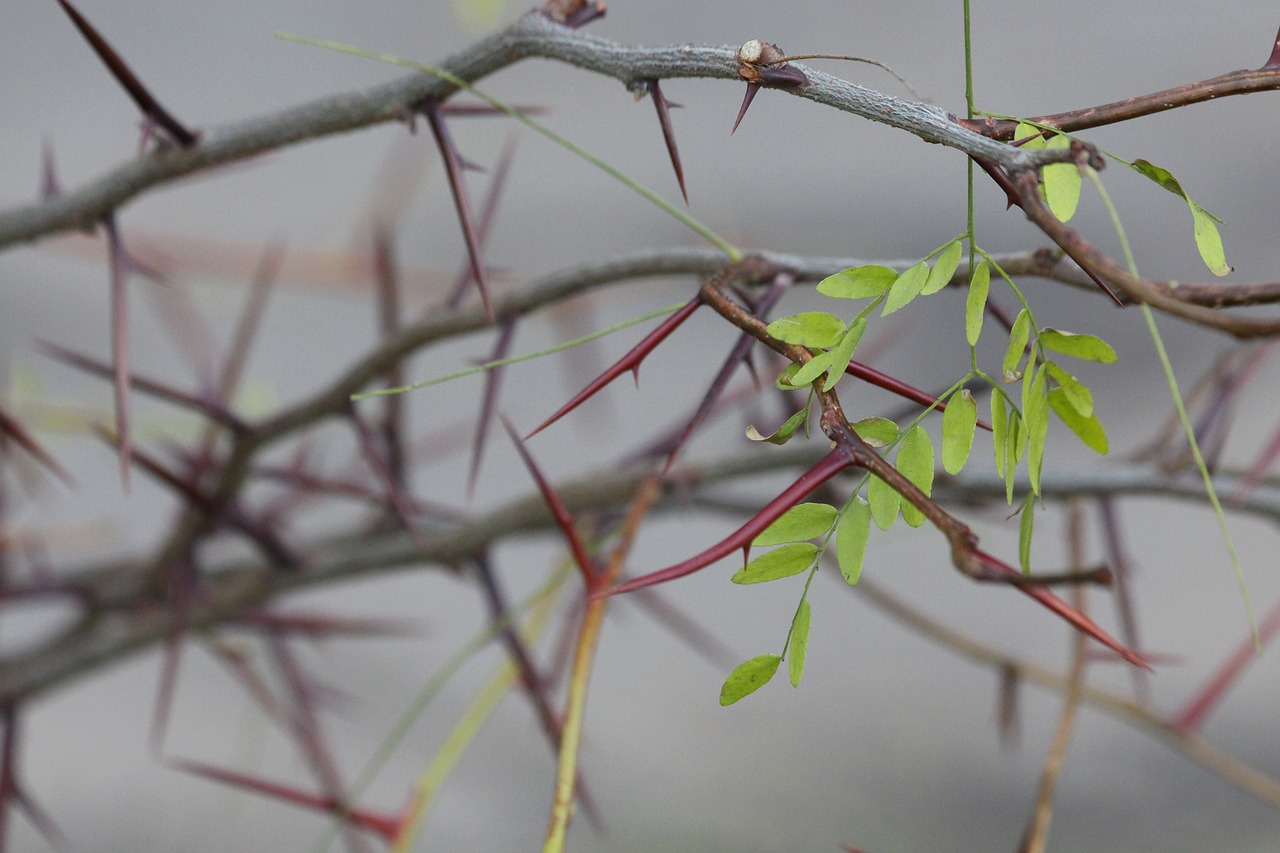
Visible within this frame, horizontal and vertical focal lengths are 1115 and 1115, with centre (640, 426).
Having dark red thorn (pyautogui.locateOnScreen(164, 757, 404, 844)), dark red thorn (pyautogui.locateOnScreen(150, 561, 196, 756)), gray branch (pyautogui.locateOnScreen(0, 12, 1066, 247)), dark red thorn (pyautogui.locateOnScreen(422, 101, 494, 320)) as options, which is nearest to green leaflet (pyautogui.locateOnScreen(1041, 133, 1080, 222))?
gray branch (pyautogui.locateOnScreen(0, 12, 1066, 247))

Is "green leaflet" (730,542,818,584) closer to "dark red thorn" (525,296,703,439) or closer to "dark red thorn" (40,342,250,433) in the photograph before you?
"dark red thorn" (525,296,703,439)

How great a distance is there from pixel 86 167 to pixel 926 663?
71 centimetres

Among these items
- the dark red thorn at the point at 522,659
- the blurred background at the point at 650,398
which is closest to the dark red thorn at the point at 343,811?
the dark red thorn at the point at 522,659

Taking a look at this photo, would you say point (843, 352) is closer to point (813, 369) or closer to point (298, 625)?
point (813, 369)

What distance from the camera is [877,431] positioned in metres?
0.14

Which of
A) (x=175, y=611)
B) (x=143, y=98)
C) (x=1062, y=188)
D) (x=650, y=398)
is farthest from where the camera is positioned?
(x=650, y=398)

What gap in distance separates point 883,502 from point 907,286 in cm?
3

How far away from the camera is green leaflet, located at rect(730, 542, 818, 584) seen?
14 centimetres

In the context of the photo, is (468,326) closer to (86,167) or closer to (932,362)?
(932,362)

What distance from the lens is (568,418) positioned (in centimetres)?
84

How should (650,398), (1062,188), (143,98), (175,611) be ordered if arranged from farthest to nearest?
(650,398) < (175,611) < (143,98) < (1062,188)

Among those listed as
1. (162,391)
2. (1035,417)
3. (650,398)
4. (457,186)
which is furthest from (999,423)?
(650,398)

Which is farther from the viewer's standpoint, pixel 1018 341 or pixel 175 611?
pixel 175 611

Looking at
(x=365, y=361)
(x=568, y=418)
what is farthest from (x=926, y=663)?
(x=365, y=361)
